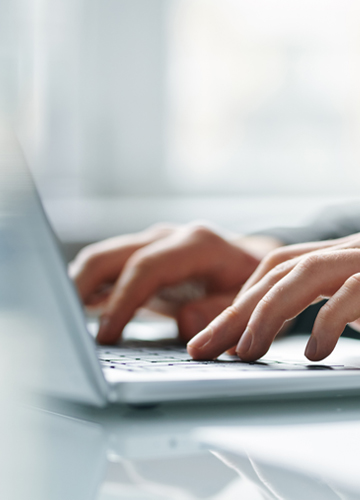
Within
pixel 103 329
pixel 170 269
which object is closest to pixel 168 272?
pixel 170 269

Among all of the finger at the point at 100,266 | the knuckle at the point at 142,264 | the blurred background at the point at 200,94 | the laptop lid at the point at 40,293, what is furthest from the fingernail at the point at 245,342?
the blurred background at the point at 200,94

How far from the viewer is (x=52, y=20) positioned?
2830 mm

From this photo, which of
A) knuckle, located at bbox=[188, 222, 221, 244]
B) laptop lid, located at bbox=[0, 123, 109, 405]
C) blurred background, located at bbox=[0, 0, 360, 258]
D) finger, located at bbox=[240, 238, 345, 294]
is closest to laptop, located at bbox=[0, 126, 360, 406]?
laptop lid, located at bbox=[0, 123, 109, 405]

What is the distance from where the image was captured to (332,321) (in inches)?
14.4

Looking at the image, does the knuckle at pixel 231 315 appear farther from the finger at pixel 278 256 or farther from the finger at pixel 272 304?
the finger at pixel 278 256

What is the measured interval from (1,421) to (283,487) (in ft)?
0.49

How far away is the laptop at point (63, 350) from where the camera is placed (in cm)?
25

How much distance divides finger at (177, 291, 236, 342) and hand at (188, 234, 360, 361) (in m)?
0.14

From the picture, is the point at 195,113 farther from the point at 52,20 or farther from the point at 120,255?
the point at 120,255

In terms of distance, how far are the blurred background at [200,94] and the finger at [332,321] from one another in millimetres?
2421

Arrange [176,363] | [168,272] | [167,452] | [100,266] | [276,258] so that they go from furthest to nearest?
[100,266] → [168,272] → [276,258] → [176,363] → [167,452]

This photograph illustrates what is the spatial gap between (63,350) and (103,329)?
299 mm

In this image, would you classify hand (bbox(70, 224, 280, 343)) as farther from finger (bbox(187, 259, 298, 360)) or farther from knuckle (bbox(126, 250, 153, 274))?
finger (bbox(187, 259, 298, 360))

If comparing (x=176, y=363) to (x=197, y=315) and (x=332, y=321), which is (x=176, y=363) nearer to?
(x=332, y=321)
